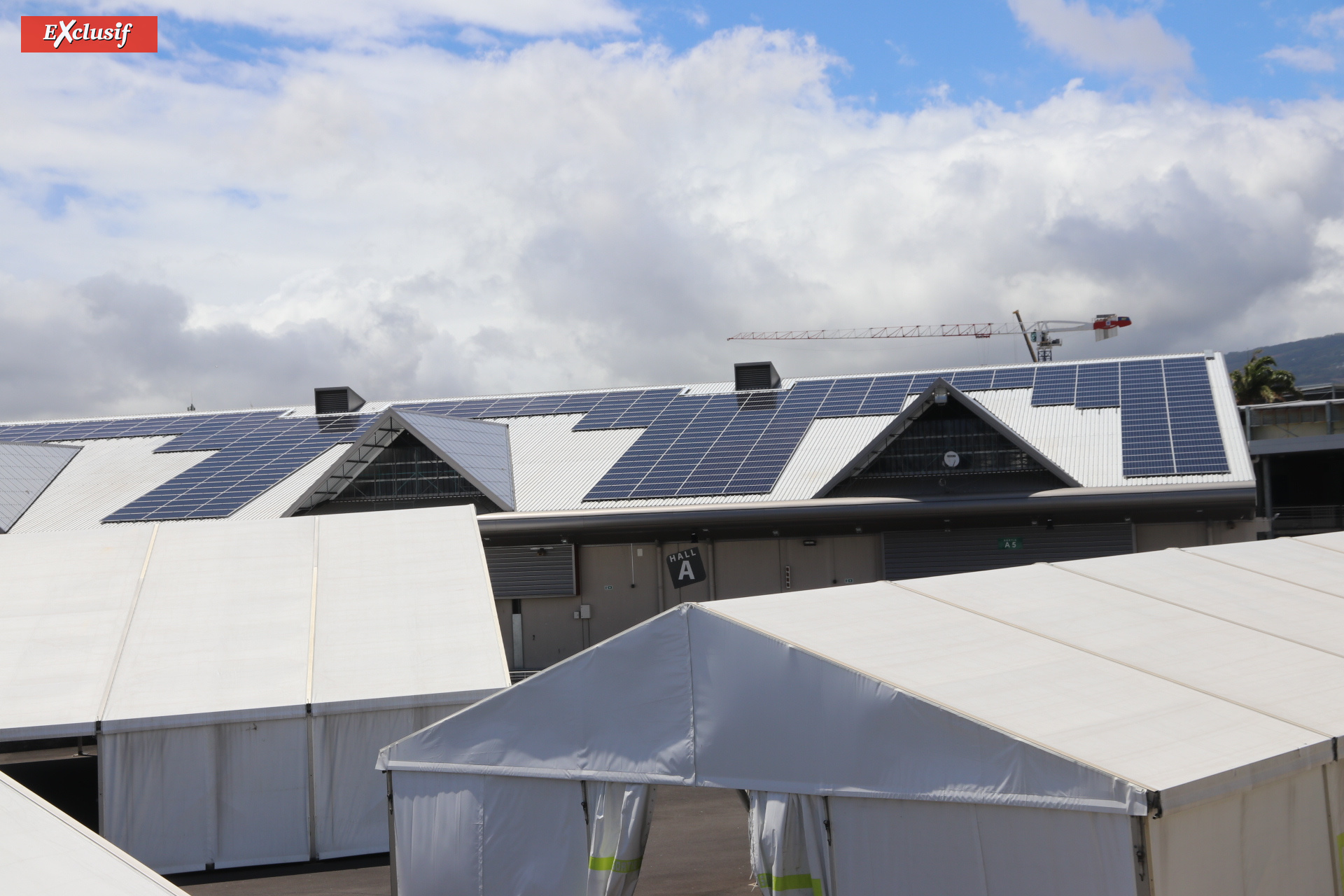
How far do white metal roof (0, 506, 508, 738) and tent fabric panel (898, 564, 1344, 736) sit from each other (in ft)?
23.4

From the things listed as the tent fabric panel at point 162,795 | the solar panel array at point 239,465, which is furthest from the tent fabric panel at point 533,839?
the solar panel array at point 239,465

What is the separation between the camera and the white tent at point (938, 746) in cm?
802

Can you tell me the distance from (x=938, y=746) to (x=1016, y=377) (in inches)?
1099

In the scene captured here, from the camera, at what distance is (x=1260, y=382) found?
61688 mm

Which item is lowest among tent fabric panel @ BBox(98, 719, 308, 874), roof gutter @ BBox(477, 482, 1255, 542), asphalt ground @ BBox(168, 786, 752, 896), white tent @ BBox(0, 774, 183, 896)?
asphalt ground @ BBox(168, 786, 752, 896)

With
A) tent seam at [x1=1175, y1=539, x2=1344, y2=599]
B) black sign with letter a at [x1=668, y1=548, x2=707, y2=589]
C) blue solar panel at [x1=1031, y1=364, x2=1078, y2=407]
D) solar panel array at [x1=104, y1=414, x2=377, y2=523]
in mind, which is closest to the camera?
tent seam at [x1=1175, y1=539, x2=1344, y2=599]

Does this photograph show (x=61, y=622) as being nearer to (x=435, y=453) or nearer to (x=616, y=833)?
(x=616, y=833)

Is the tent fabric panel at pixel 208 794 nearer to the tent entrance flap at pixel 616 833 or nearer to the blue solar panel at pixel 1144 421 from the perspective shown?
the tent entrance flap at pixel 616 833

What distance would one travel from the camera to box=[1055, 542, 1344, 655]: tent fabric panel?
1183cm

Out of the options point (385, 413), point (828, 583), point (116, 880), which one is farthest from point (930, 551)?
point (116, 880)

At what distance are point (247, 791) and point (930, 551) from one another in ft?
60.2

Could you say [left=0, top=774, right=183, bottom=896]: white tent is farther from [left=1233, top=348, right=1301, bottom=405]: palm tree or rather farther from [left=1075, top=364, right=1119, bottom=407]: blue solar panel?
[left=1233, top=348, right=1301, bottom=405]: palm tree

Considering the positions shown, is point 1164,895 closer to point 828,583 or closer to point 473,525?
point 473,525

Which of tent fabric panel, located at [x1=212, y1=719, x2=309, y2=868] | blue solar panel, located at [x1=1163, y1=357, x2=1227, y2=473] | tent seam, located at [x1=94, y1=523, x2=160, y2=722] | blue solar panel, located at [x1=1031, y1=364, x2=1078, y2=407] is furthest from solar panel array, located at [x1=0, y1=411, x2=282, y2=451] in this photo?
blue solar panel, located at [x1=1163, y1=357, x2=1227, y2=473]
